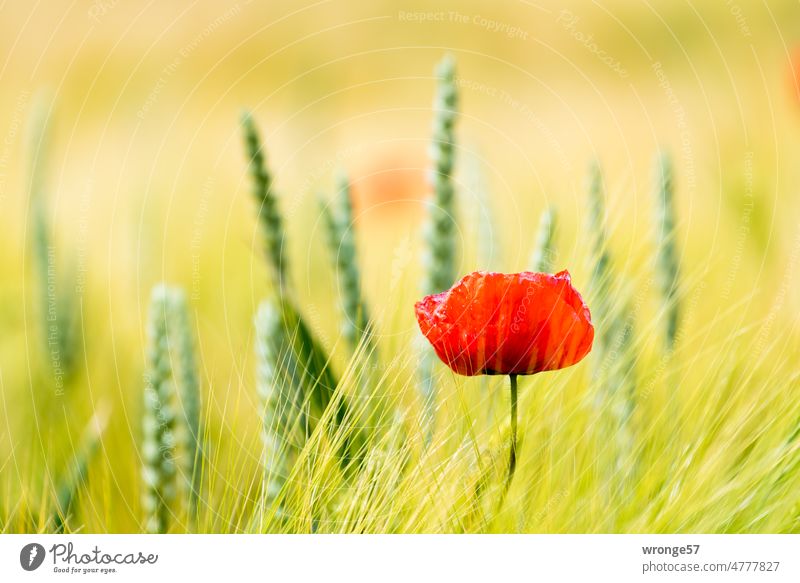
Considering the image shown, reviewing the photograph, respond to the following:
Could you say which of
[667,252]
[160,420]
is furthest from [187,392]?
[667,252]

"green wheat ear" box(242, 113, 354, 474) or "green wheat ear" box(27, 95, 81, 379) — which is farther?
"green wheat ear" box(27, 95, 81, 379)

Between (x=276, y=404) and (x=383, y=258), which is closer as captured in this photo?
(x=276, y=404)

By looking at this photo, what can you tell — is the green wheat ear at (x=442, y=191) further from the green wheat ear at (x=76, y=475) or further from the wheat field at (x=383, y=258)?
the green wheat ear at (x=76, y=475)

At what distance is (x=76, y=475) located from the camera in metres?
0.50

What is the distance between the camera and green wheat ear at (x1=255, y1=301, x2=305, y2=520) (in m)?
0.42

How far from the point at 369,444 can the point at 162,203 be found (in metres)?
0.30

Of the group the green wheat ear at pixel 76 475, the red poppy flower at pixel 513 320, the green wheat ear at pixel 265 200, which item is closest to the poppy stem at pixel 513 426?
the red poppy flower at pixel 513 320

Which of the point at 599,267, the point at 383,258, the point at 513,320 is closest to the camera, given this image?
the point at 513,320
